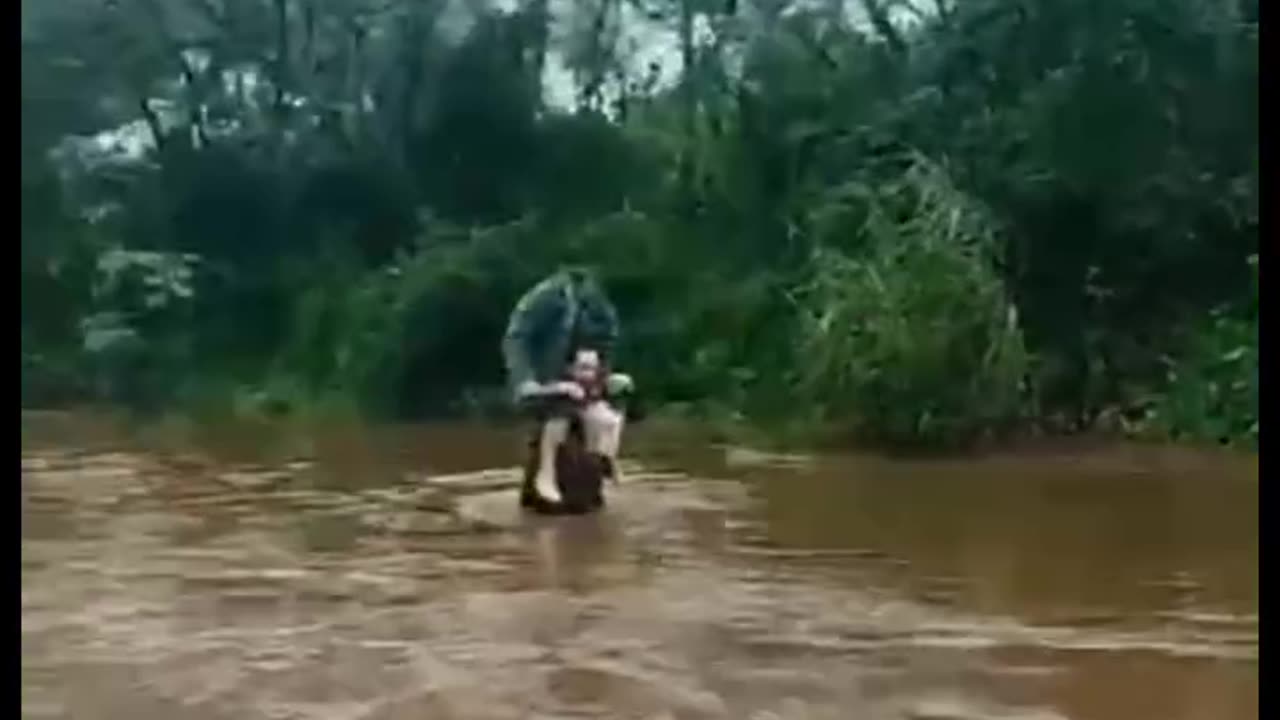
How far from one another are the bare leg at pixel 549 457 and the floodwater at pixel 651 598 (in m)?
0.18

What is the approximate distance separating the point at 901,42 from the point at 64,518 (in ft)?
38.2

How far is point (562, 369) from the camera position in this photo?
953 cm

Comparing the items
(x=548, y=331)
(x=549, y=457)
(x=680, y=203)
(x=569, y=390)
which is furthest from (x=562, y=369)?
(x=680, y=203)

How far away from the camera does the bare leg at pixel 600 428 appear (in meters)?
9.29

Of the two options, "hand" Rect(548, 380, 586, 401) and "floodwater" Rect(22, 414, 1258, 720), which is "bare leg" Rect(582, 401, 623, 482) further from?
"floodwater" Rect(22, 414, 1258, 720)

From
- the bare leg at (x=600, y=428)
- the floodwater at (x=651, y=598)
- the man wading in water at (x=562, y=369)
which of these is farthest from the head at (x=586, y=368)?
the floodwater at (x=651, y=598)

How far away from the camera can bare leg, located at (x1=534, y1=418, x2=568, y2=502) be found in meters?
9.24

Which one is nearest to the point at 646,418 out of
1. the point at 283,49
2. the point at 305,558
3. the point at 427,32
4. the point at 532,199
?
the point at 532,199

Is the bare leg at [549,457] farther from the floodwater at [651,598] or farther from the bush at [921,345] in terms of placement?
the bush at [921,345]

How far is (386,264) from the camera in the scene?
899 inches

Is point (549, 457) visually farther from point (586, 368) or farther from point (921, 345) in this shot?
point (921, 345)

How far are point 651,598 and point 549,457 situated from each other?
226 centimetres

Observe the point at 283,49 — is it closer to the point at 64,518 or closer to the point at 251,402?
the point at 251,402

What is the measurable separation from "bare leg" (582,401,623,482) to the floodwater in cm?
35
